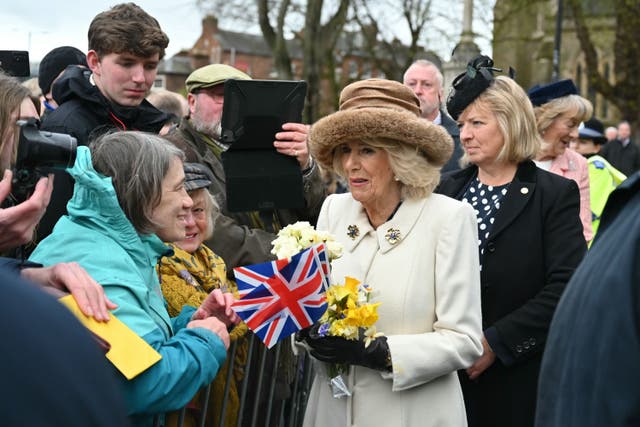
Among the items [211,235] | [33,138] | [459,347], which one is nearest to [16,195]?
[33,138]

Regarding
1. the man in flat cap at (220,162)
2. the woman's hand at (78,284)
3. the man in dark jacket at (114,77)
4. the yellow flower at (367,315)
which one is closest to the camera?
the woman's hand at (78,284)

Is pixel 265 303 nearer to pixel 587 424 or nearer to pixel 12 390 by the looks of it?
pixel 587 424

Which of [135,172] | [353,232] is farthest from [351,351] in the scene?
[135,172]

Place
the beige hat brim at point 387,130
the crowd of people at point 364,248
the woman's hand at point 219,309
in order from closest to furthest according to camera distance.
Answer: the crowd of people at point 364,248 → the woman's hand at point 219,309 → the beige hat brim at point 387,130

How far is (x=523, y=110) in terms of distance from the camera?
458cm

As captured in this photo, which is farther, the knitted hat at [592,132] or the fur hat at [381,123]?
the knitted hat at [592,132]

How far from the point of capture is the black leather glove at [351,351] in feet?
11.4

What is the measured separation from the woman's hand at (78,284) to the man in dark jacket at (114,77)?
177 cm

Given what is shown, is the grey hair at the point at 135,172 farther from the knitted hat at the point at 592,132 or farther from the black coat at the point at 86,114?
the knitted hat at the point at 592,132

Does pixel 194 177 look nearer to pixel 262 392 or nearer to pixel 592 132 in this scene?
pixel 262 392

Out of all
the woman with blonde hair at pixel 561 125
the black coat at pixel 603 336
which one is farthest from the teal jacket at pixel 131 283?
the woman with blonde hair at pixel 561 125

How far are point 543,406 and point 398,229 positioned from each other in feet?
5.50

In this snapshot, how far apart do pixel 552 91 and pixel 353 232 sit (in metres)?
3.15

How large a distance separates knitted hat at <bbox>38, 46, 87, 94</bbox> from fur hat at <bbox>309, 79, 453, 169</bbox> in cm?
288
